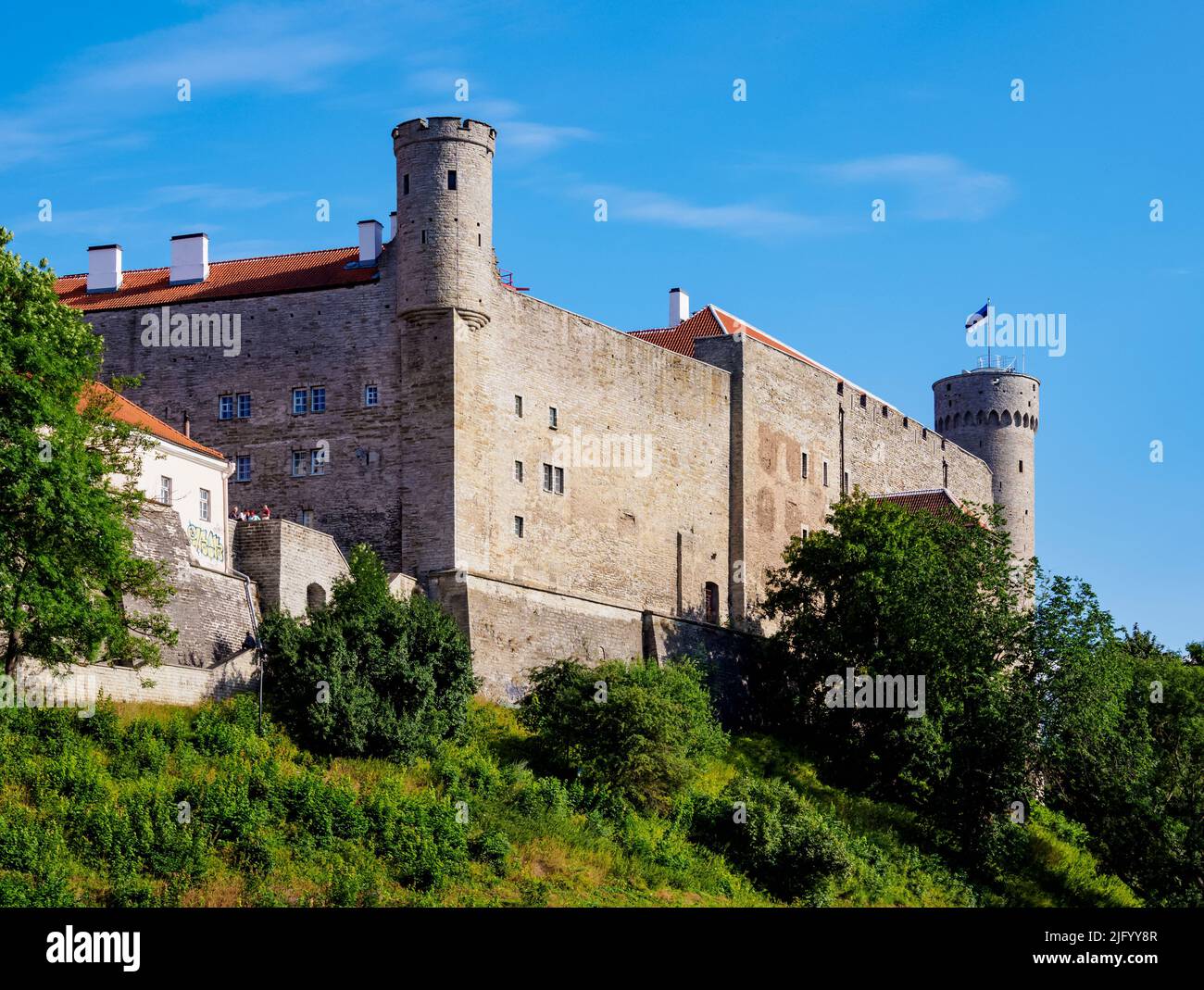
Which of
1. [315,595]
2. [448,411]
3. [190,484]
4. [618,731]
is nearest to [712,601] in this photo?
[448,411]

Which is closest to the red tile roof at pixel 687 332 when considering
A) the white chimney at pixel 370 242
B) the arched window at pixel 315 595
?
the white chimney at pixel 370 242

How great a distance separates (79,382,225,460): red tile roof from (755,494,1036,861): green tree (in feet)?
62.3

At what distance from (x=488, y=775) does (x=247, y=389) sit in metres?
15.9

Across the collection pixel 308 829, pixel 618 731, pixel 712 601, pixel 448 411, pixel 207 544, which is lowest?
pixel 308 829

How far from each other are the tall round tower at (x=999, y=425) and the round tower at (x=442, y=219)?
132ft

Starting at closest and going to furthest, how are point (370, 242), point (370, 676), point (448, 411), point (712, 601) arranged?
point (370, 676), point (448, 411), point (370, 242), point (712, 601)

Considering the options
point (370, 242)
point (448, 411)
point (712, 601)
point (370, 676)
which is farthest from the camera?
point (712, 601)

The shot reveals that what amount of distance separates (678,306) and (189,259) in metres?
21.3

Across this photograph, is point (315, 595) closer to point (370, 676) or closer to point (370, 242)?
point (370, 676)

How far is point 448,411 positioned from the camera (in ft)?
196

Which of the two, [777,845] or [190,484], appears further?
[190,484]

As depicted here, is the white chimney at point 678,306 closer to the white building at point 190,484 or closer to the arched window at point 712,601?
the arched window at point 712,601

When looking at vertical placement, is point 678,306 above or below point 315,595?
above
